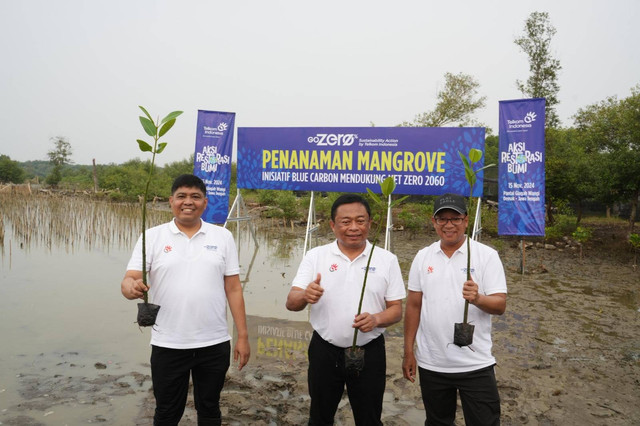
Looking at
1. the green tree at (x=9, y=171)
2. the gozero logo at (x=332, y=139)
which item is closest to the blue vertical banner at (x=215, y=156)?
the gozero logo at (x=332, y=139)

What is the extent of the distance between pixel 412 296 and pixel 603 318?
4.77m

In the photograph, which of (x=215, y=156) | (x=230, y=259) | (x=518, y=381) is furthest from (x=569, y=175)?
(x=230, y=259)

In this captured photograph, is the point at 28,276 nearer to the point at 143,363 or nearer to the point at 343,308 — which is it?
the point at 143,363

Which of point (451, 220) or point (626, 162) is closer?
point (451, 220)

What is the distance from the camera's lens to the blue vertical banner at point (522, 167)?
Result: 7562 millimetres

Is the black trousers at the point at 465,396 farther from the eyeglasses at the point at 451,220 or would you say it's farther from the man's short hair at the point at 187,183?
the man's short hair at the point at 187,183

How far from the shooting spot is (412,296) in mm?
2436

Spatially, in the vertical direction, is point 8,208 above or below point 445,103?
below

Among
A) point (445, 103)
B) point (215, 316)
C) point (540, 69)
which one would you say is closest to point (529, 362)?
point (215, 316)

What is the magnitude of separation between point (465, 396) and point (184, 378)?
1.38 meters

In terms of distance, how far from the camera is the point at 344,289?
2264 millimetres

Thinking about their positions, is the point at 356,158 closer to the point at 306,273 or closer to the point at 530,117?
the point at 530,117

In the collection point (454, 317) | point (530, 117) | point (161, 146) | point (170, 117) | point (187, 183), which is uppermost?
point (530, 117)

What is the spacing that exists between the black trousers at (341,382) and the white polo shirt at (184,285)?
21.3 inches
